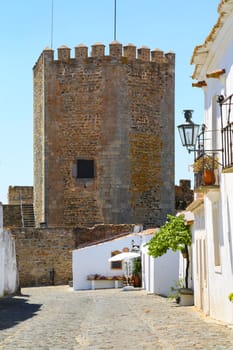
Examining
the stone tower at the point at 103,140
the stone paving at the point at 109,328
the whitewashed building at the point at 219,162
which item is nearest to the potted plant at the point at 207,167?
the whitewashed building at the point at 219,162

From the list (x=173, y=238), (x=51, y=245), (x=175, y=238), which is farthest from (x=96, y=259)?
(x=175, y=238)

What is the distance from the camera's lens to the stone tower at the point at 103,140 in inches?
1639

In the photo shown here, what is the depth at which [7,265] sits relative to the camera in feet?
97.0

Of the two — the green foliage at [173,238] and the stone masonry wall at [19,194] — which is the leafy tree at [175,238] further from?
the stone masonry wall at [19,194]

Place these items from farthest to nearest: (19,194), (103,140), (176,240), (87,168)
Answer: (19,194)
(87,168)
(103,140)
(176,240)

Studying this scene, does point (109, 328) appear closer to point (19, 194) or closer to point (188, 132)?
point (188, 132)

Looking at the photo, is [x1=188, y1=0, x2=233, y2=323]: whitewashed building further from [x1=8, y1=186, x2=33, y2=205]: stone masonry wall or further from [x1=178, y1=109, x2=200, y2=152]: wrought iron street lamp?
[x1=8, y1=186, x2=33, y2=205]: stone masonry wall

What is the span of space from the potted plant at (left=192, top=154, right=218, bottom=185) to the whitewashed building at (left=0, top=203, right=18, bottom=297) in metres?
11.6

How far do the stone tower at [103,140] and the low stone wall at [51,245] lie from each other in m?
1.51

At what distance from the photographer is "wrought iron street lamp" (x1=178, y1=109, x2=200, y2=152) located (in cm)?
1711

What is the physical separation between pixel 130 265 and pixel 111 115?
26.2 feet

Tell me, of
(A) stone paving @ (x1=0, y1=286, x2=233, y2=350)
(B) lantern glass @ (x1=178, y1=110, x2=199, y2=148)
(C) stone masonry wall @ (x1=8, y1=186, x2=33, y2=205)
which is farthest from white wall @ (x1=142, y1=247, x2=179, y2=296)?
(C) stone masonry wall @ (x1=8, y1=186, x2=33, y2=205)

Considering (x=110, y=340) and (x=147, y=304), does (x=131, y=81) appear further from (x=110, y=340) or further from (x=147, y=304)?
(x=110, y=340)

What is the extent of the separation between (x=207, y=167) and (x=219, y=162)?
55 centimetres
